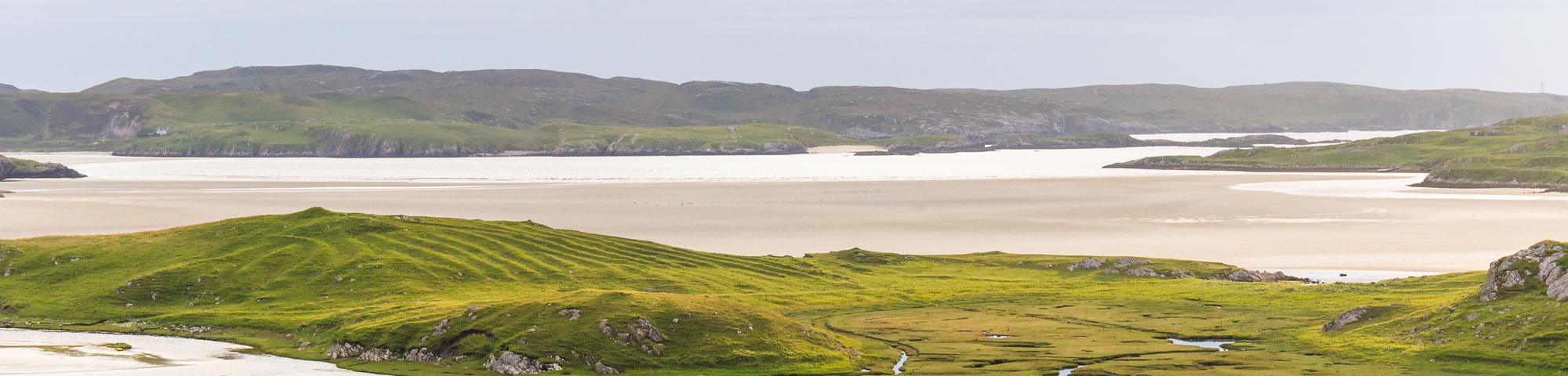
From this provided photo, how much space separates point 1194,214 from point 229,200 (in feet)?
334

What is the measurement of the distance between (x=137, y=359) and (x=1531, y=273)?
52515 mm

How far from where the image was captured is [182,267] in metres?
63.1

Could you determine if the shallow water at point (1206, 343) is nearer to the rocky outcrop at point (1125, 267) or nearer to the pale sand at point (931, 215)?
the rocky outcrop at point (1125, 267)

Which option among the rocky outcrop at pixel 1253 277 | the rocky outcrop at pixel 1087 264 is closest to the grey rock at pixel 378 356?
the rocky outcrop at pixel 1087 264

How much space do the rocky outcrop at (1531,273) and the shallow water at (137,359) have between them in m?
42.3

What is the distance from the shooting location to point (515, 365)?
43.8 m

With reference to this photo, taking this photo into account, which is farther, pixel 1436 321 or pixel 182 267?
pixel 182 267

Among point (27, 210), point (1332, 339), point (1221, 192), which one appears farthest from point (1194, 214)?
point (27, 210)

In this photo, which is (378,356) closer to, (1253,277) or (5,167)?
(1253,277)

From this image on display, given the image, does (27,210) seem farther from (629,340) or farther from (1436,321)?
(1436,321)

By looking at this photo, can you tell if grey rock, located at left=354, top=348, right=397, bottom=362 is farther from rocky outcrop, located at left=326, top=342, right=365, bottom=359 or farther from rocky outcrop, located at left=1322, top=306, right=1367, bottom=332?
rocky outcrop, located at left=1322, top=306, right=1367, bottom=332

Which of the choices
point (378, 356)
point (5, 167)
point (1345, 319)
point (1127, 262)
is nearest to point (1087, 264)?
point (1127, 262)

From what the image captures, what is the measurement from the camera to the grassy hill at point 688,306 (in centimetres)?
4456

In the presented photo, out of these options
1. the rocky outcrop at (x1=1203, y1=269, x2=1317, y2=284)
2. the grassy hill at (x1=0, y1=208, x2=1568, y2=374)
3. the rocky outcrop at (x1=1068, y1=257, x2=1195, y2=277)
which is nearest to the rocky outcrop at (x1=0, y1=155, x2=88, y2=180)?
the grassy hill at (x1=0, y1=208, x2=1568, y2=374)
